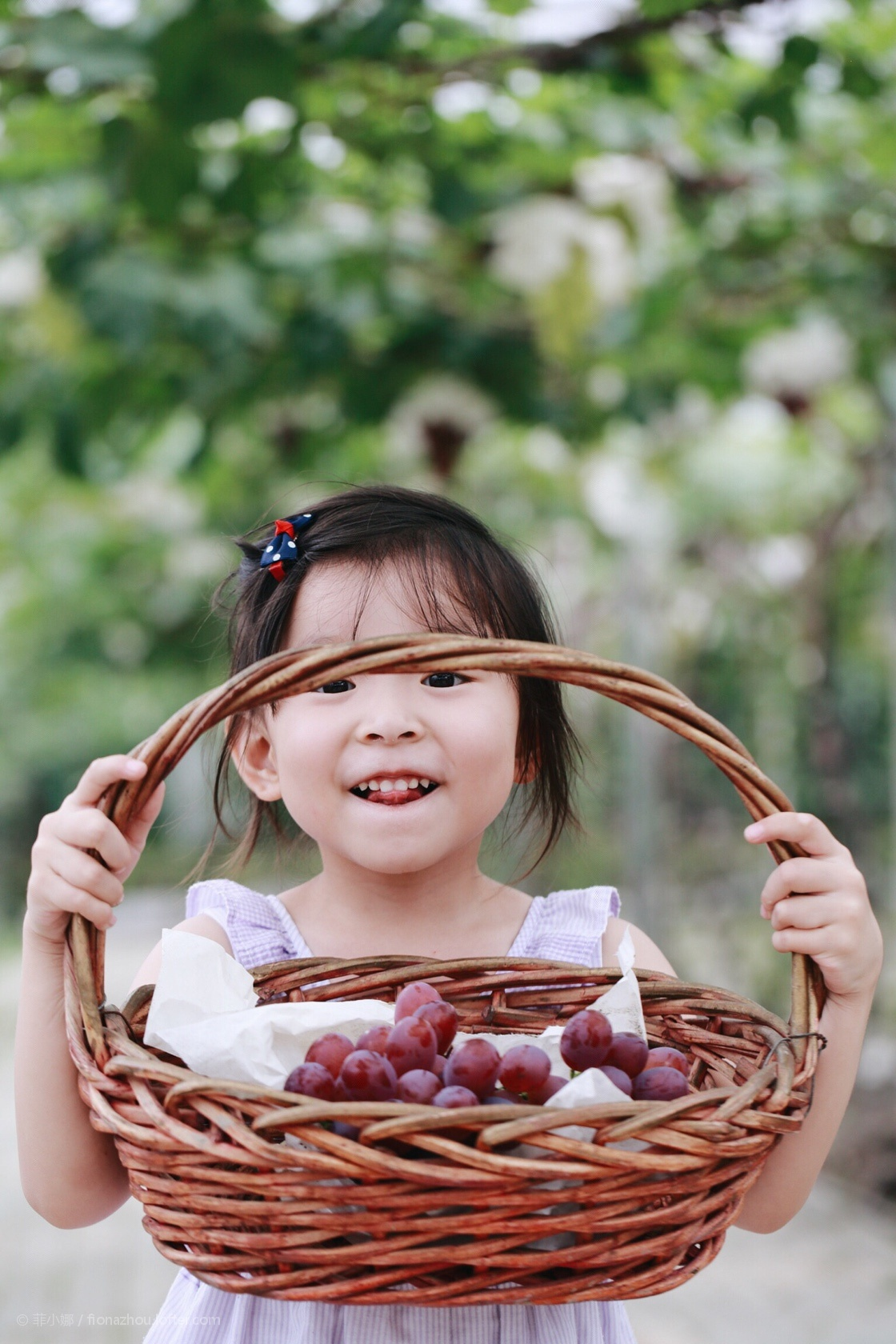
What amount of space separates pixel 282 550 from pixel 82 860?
40 cm

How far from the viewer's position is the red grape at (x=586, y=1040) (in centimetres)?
95

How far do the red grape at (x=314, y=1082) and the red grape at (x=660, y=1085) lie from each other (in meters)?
0.22

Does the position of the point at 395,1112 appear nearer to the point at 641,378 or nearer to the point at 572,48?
the point at 572,48

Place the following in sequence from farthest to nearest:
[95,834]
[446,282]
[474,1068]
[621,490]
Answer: [621,490]
[446,282]
[95,834]
[474,1068]

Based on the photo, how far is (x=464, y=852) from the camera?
1.28 meters

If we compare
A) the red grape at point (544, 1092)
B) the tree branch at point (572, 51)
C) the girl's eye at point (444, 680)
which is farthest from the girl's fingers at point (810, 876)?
the tree branch at point (572, 51)

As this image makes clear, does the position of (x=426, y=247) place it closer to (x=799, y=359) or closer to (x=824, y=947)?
(x=799, y=359)

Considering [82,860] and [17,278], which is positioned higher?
[82,860]

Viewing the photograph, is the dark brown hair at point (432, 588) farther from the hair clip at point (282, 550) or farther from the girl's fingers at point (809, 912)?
the girl's fingers at point (809, 912)

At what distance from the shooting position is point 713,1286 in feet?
10.0

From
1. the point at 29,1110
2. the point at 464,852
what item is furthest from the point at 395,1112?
the point at 464,852

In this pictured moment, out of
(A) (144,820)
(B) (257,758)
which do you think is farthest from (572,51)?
(A) (144,820)

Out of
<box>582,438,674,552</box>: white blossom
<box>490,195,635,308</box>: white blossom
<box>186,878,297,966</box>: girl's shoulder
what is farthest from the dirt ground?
<box>582,438,674,552</box>: white blossom

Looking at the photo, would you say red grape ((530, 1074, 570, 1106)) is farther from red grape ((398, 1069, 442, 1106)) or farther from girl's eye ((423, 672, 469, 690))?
girl's eye ((423, 672, 469, 690))
